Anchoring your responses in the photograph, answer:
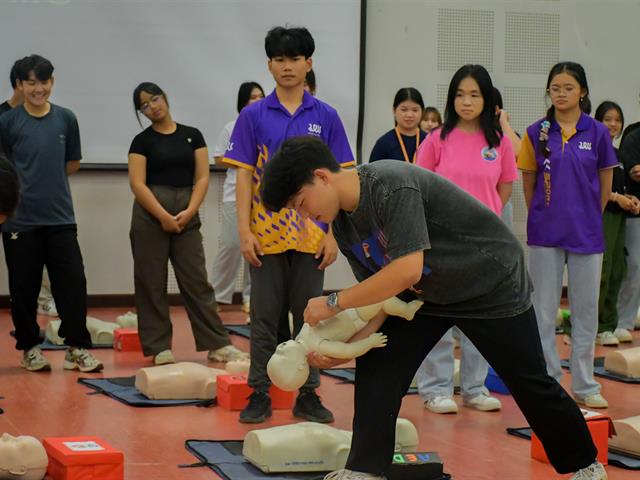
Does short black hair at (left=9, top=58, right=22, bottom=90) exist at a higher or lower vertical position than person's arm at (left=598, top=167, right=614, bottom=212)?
higher

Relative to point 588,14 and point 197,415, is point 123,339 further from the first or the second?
point 588,14

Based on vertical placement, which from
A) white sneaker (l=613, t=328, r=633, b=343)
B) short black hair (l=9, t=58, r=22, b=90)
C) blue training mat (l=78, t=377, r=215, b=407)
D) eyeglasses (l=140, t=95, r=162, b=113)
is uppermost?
short black hair (l=9, t=58, r=22, b=90)

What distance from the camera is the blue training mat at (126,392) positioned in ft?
16.1

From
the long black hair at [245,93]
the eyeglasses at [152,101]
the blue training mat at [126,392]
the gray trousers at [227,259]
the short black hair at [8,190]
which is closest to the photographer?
the short black hair at [8,190]

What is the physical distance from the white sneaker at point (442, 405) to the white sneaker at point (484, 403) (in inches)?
4.5

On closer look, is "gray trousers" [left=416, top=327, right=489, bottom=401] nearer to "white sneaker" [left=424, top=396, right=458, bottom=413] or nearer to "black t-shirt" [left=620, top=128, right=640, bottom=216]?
"white sneaker" [left=424, top=396, right=458, bottom=413]

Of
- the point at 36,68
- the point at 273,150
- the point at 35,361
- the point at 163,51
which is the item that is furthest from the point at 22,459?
the point at 163,51

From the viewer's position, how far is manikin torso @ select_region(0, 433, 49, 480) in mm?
3521

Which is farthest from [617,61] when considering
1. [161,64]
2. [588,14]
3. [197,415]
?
[197,415]

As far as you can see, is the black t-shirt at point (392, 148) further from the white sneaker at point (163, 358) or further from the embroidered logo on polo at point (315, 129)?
the white sneaker at point (163, 358)

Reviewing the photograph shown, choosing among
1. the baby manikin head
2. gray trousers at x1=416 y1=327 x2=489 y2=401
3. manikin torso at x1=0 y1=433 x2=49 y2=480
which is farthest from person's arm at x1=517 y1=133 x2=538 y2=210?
manikin torso at x1=0 y1=433 x2=49 y2=480

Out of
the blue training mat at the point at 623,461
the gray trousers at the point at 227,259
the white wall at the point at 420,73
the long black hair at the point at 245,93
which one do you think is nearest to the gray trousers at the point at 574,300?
the blue training mat at the point at 623,461

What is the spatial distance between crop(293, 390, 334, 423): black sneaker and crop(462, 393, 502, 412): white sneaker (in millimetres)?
727

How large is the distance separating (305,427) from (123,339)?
9.23 feet
